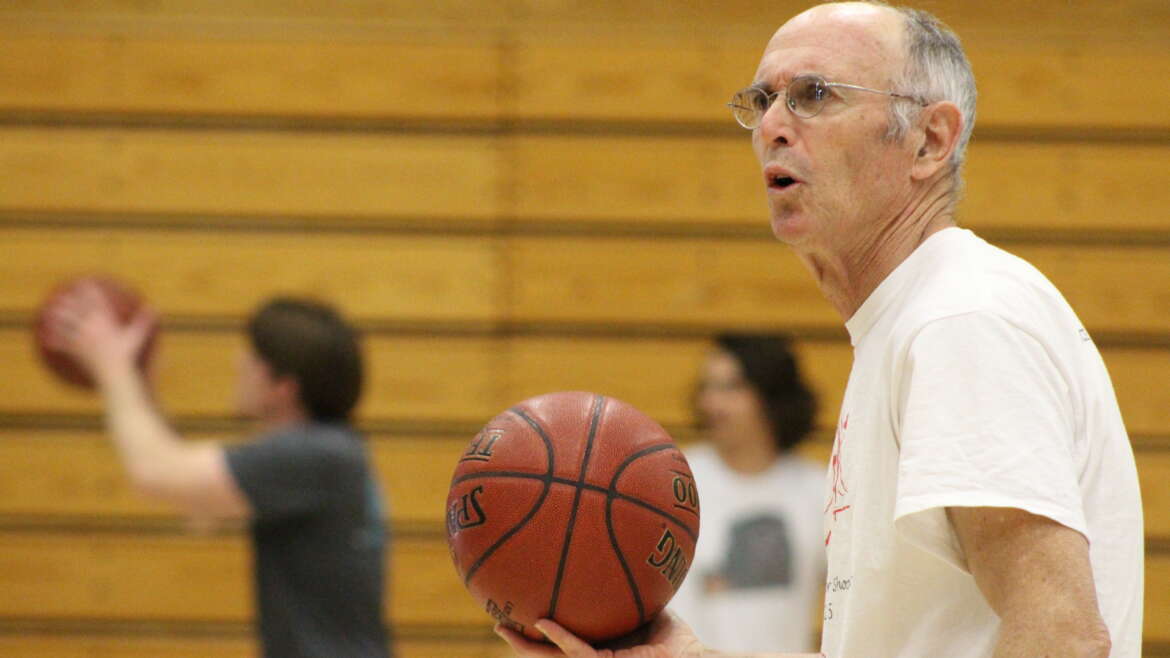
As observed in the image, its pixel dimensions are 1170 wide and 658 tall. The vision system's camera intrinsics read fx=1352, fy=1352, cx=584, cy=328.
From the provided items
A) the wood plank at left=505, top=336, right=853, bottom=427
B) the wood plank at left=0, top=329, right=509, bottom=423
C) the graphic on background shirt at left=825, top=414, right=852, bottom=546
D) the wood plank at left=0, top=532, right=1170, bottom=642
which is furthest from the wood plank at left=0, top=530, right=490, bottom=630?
→ the graphic on background shirt at left=825, top=414, right=852, bottom=546

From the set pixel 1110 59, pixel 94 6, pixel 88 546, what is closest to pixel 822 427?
pixel 1110 59

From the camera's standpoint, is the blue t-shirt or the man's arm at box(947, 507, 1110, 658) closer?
the man's arm at box(947, 507, 1110, 658)

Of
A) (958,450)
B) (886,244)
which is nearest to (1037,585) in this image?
(958,450)

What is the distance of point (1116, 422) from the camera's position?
4.81 ft

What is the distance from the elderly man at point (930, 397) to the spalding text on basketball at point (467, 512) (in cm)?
17

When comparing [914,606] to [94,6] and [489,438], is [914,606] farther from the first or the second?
[94,6]

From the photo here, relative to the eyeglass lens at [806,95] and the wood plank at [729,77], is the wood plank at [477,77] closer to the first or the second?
the wood plank at [729,77]

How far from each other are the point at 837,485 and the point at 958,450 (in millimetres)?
338

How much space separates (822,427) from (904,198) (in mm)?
3534

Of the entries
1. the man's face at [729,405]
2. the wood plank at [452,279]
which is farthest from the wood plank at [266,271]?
the man's face at [729,405]

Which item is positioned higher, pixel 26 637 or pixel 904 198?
pixel 904 198

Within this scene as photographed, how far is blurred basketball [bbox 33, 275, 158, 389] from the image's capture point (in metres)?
4.22

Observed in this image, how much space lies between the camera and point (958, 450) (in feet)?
4.35

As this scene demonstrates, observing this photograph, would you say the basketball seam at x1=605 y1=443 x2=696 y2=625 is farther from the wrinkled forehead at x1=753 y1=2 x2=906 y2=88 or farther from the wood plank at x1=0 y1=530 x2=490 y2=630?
the wood plank at x1=0 y1=530 x2=490 y2=630
